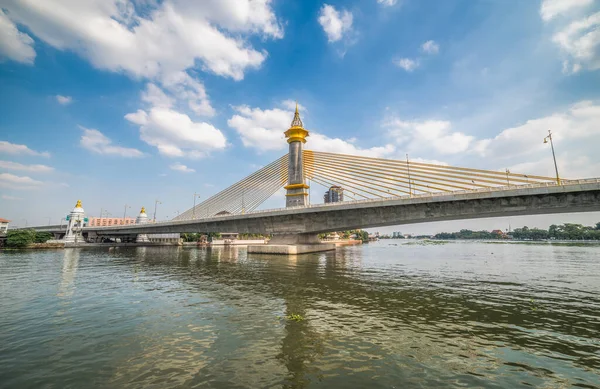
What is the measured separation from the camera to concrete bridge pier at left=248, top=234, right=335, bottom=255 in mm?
43781

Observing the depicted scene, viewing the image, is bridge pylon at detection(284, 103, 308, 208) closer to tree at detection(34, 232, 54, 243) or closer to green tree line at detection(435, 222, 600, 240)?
tree at detection(34, 232, 54, 243)

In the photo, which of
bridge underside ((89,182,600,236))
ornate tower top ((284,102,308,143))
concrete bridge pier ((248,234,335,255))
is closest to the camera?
bridge underside ((89,182,600,236))

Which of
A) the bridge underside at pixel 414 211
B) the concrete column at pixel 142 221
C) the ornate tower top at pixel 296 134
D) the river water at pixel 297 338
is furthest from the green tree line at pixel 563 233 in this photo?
the concrete column at pixel 142 221

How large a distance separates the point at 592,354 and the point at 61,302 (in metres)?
20.8

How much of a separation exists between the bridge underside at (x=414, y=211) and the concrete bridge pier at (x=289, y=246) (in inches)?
53.9

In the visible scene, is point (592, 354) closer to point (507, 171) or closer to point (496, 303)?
point (496, 303)

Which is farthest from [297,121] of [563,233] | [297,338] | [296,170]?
[563,233]

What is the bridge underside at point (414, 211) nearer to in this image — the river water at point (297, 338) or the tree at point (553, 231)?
the river water at point (297, 338)

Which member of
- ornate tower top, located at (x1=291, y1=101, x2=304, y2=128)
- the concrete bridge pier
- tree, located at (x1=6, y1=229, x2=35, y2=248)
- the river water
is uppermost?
ornate tower top, located at (x1=291, y1=101, x2=304, y2=128)

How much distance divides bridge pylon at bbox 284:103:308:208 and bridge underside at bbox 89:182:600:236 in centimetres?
426

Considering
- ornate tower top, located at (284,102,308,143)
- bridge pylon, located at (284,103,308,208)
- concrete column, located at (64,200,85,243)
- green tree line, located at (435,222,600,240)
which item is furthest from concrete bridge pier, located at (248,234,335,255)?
green tree line, located at (435,222,600,240)

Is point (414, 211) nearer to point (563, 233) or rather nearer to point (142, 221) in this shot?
point (142, 221)

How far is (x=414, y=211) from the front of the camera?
3434 cm

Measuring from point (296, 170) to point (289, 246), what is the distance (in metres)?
15.1
